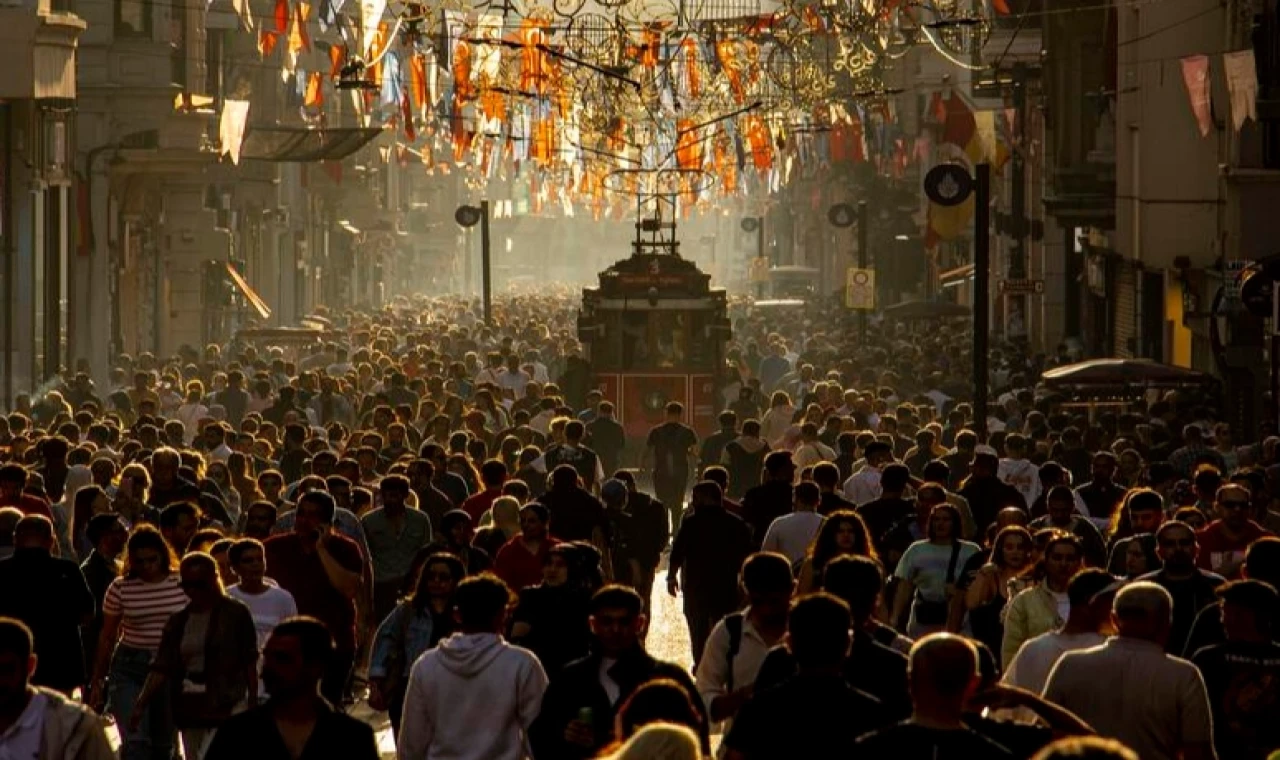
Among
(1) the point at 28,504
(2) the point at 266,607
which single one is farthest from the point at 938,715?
(1) the point at 28,504

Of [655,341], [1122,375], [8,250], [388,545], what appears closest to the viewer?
[388,545]

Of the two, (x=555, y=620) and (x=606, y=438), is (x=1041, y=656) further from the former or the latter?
(x=606, y=438)

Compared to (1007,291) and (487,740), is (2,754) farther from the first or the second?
(1007,291)

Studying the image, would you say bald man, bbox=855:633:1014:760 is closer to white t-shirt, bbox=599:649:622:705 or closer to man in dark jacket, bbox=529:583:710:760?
man in dark jacket, bbox=529:583:710:760

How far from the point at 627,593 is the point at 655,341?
29430 mm

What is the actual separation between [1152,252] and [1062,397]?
14464mm

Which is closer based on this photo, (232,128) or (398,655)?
(398,655)

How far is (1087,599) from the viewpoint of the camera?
11.4m

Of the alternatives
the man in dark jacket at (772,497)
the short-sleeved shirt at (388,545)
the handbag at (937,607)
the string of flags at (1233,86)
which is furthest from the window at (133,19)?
the handbag at (937,607)

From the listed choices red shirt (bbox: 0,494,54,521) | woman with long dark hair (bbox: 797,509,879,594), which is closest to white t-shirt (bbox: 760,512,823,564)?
woman with long dark hair (bbox: 797,509,879,594)

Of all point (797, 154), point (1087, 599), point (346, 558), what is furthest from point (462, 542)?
point (797, 154)

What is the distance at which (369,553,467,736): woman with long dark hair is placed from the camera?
13.1 meters

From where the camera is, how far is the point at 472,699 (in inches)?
419

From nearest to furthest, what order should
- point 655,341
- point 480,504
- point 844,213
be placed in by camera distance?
point 480,504, point 655,341, point 844,213
